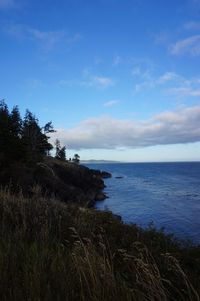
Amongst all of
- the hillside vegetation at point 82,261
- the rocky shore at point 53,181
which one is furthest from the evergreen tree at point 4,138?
the hillside vegetation at point 82,261

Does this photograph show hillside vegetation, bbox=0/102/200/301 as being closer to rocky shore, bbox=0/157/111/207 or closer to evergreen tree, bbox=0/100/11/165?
rocky shore, bbox=0/157/111/207

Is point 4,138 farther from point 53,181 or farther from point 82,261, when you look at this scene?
point 82,261

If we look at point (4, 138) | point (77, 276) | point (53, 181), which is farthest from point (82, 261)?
point (53, 181)

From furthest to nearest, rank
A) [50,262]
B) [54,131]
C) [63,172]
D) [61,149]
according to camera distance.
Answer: [61,149], [54,131], [63,172], [50,262]

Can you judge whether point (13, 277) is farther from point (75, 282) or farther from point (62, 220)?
point (62, 220)

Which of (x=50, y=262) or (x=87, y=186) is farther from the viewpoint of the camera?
(x=87, y=186)

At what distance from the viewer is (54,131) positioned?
85188 millimetres

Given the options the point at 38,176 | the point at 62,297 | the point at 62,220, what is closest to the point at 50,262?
the point at 62,297

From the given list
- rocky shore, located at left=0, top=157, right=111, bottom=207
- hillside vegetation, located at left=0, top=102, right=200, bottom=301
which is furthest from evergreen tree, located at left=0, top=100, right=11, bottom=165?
hillside vegetation, located at left=0, top=102, right=200, bottom=301

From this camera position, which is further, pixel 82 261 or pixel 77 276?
pixel 82 261

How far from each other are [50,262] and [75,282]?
0.62 m

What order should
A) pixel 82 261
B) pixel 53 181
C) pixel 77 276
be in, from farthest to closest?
pixel 53 181, pixel 82 261, pixel 77 276

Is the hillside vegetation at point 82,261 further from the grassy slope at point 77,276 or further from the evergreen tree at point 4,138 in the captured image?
the evergreen tree at point 4,138

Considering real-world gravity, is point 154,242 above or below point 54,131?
below
